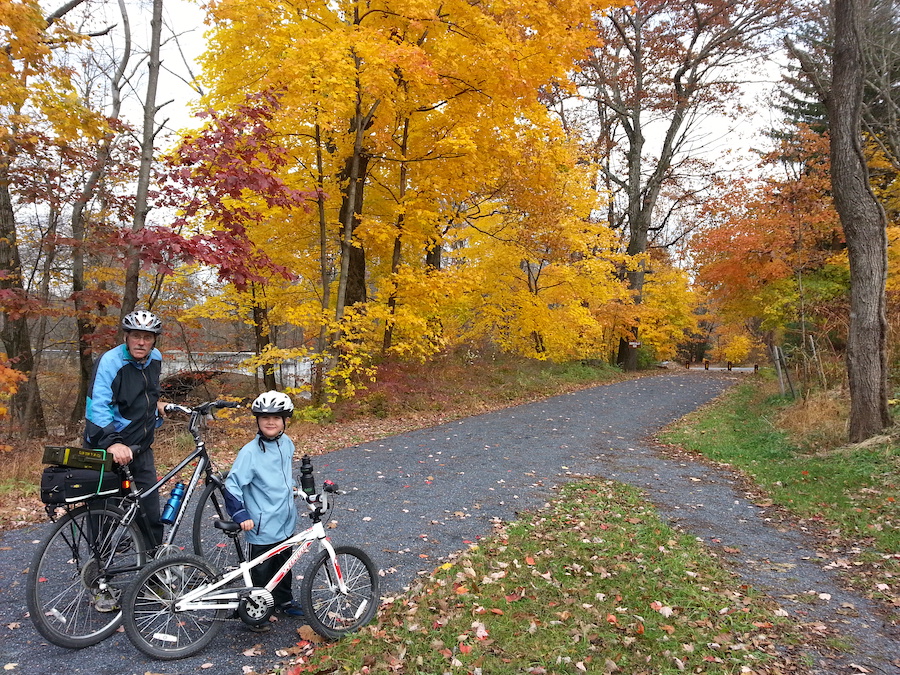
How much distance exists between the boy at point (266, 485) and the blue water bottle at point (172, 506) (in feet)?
1.67

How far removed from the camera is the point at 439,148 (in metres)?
12.0

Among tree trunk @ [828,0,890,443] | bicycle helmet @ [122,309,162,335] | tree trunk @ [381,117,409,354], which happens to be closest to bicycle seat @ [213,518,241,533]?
bicycle helmet @ [122,309,162,335]

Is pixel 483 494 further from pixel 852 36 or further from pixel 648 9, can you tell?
pixel 648 9

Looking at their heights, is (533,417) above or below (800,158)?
below

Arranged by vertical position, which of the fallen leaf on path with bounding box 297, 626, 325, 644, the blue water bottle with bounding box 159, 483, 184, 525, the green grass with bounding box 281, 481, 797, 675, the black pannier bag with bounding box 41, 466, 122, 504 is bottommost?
the green grass with bounding box 281, 481, 797, 675

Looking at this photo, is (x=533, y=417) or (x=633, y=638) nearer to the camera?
(x=633, y=638)

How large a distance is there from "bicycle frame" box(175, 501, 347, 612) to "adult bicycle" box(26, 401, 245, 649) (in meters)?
0.24

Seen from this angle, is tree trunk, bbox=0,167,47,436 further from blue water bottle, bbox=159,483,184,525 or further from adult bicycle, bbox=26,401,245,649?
blue water bottle, bbox=159,483,184,525

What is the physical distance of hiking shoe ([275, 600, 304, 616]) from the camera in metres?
3.63

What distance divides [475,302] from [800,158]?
12265mm

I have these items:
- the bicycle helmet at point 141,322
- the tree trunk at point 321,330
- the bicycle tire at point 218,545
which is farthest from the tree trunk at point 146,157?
the bicycle tire at point 218,545

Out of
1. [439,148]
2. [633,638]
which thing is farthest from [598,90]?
[633,638]

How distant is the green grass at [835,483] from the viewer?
200 inches

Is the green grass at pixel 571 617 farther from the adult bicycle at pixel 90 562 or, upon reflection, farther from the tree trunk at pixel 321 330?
the tree trunk at pixel 321 330
